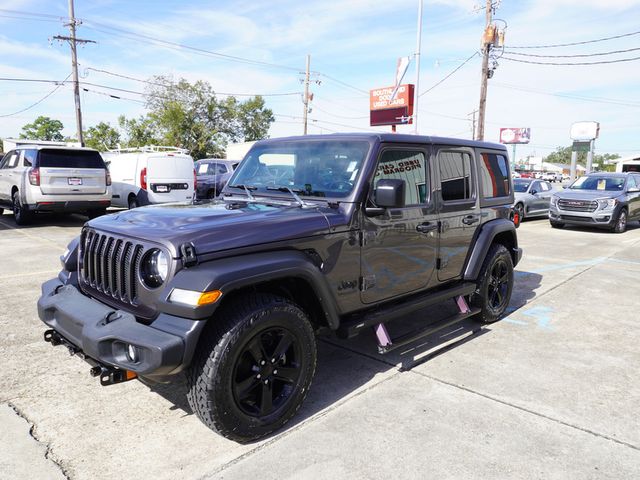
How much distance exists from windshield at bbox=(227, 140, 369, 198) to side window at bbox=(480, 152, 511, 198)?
1.92m

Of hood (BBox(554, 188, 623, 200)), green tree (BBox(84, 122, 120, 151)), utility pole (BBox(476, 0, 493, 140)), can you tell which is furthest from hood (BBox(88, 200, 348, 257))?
green tree (BBox(84, 122, 120, 151))

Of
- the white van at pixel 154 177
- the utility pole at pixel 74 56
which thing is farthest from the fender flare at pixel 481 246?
the utility pole at pixel 74 56

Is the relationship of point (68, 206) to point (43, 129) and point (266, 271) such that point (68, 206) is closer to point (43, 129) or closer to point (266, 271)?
point (266, 271)

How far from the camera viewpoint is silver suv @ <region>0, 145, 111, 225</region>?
10930 millimetres

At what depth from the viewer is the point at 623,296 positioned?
6.34 meters

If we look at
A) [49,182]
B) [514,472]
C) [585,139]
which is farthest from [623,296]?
[585,139]

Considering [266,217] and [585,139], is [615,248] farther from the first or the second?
[585,139]

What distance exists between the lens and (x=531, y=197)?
16.1 metres

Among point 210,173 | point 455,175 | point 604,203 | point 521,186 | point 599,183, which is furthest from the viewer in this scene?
point 210,173

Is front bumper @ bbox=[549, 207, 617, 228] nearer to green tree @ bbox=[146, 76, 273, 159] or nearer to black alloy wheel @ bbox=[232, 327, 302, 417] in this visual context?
black alloy wheel @ bbox=[232, 327, 302, 417]

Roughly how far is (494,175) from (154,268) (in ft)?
12.5

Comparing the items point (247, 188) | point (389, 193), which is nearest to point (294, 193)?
Result: point (247, 188)

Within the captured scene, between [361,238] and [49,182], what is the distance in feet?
33.2

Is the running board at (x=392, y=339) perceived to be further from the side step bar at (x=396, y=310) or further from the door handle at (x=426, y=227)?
the door handle at (x=426, y=227)
